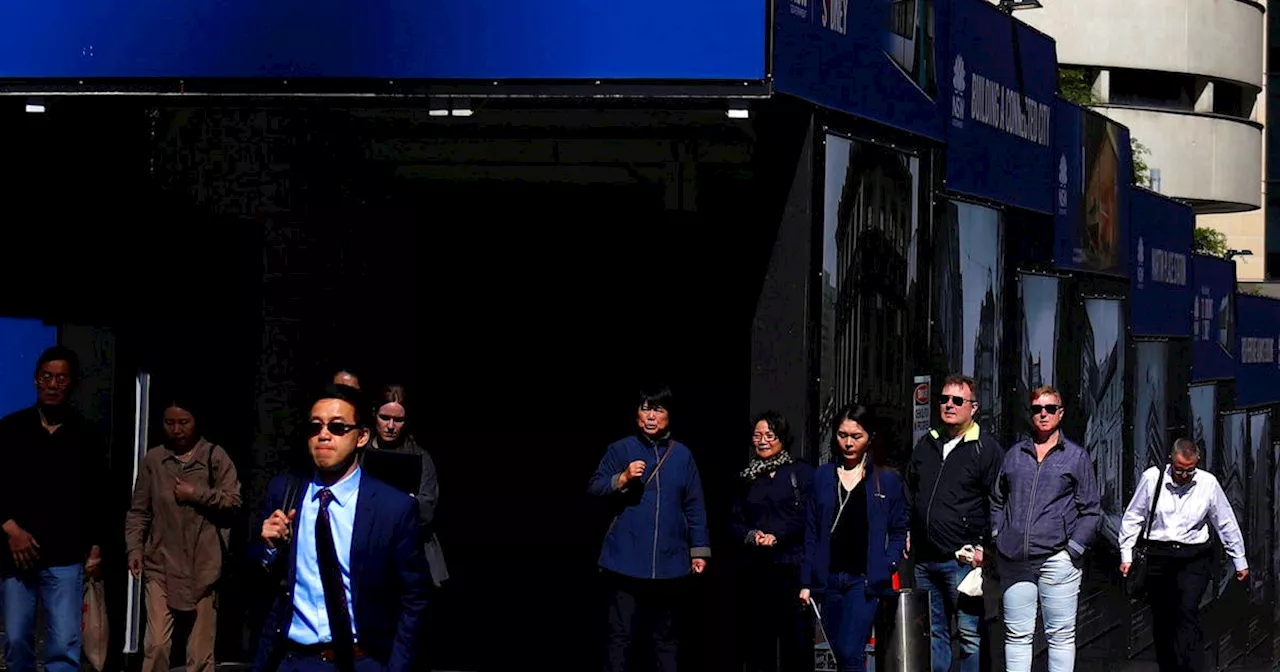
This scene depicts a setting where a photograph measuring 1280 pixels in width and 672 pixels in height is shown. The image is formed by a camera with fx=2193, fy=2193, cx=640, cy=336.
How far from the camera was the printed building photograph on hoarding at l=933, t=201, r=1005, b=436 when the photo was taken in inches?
648

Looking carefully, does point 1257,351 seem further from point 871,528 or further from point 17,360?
point 17,360

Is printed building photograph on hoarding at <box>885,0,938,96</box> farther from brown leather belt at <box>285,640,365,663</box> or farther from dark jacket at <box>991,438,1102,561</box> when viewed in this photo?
brown leather belt at <box>285,640,365,663</box>

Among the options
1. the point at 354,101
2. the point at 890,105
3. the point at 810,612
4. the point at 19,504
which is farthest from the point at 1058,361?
the point at 19,504

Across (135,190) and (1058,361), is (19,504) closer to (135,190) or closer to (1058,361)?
(135,190)

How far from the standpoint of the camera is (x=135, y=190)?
1415 centimetres

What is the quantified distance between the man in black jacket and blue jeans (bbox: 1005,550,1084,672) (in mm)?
220

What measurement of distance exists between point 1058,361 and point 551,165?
8.00 meters

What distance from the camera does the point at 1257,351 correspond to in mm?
32844

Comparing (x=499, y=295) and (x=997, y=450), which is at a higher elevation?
(x=499, y=295)

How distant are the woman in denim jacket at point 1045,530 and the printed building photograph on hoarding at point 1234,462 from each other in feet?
52.7

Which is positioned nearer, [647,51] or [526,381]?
[647,51]

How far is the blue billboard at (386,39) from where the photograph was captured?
11797 mm

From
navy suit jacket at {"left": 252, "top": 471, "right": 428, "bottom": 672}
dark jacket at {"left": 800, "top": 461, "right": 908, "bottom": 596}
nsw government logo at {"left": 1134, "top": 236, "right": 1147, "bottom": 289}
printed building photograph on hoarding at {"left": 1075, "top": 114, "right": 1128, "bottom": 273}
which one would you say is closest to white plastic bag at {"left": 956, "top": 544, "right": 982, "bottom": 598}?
dark jacket at {"left": 800, "top": 461, "right": 908, "bottom": 596}

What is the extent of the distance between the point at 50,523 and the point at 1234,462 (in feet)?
74.4
